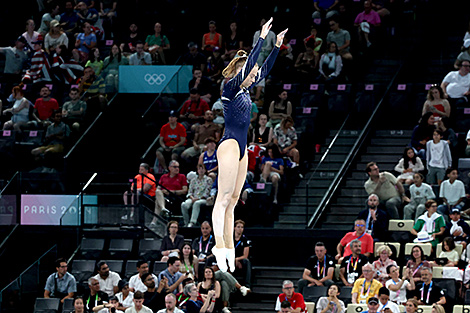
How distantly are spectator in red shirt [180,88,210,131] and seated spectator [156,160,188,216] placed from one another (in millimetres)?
1755

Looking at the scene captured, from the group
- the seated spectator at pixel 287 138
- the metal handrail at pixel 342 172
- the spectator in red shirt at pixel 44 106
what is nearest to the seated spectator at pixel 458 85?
the metal handrail at pixel 342 172

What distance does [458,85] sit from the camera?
1844 centimetres

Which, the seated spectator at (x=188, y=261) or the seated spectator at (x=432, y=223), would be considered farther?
the seated spectator at (x=188, y=261)

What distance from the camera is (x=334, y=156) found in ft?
58.5

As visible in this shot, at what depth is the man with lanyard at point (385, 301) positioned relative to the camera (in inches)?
567

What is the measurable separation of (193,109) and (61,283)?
4913 millimetres

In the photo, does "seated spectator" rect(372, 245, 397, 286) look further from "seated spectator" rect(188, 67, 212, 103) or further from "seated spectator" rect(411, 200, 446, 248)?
"seated spectator" rect(188, 67, 212, 103)

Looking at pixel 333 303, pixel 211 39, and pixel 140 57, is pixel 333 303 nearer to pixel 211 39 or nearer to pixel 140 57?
pixel 211 39

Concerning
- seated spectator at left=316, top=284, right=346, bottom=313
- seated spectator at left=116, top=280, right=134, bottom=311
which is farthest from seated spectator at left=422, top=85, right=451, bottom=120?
seated spectator at left=116, top=280, right=134, bottom=311

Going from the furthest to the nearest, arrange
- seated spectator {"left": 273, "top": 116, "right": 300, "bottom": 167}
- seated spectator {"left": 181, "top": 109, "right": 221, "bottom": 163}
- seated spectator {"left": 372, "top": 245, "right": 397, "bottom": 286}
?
seated spectator {"left": 181, "top": 109, "right": 221, "bottom": 163} → seated spectator {"left": 273, "top": 116, "right": 300, "bottom": 167} → seated spectator {"left": 372, "top": 245, "right": 397, "bottom": 286}

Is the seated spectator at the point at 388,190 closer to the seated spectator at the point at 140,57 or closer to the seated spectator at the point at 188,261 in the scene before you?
the seated spectator at the point at 188,261

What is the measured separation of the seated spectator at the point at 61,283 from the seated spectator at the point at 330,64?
6.80m

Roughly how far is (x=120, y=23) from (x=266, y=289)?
9.28 meters

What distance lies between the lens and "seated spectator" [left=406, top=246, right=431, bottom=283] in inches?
596
